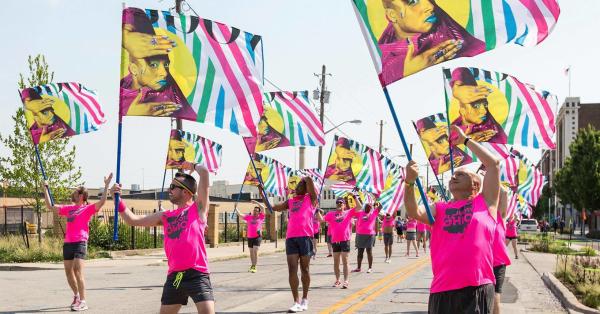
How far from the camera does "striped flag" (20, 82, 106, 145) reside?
14398mm

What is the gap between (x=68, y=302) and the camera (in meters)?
11.2

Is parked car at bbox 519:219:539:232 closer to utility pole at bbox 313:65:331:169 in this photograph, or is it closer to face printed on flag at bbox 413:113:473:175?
utility pole at bbox 313:65:331:169

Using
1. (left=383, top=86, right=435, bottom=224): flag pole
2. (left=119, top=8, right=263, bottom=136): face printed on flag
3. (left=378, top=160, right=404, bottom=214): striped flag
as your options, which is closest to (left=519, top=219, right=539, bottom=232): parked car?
(left=378, top=160, right=404, bottom=214): striped flag

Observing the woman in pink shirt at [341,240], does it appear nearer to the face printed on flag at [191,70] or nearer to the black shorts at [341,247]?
the black shorts at [341,247]

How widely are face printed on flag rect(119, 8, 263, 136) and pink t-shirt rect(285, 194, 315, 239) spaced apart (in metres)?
1.64

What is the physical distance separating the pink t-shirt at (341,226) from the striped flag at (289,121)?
473cm

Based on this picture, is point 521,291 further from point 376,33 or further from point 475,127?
point 376,33

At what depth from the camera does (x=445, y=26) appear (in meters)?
7.38

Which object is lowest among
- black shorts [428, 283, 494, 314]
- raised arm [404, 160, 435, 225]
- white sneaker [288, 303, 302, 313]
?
white sneaker [288, 303, 302, 313]

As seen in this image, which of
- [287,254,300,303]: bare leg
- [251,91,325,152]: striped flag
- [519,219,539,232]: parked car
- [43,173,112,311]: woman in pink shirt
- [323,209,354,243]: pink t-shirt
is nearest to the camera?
[287,254,300,303]: bare leg

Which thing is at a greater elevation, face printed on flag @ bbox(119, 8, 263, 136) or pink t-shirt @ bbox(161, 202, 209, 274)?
face printed on flag @ bbox(119, 8, 263, 136)

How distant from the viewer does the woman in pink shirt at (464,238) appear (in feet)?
16.7

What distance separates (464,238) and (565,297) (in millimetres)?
7890

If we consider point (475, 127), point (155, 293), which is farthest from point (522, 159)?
point (155, 293)
